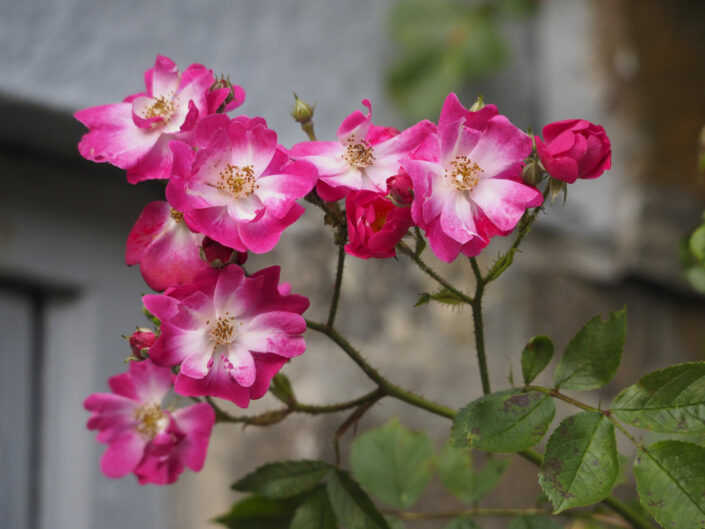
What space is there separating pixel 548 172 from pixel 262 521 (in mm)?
370

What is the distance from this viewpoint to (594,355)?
1.75 ft

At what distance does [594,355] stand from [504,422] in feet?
0.31

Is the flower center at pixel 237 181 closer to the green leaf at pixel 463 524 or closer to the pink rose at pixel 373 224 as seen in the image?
the pink rose at pixel 373 224

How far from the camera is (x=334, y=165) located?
0.50 meters

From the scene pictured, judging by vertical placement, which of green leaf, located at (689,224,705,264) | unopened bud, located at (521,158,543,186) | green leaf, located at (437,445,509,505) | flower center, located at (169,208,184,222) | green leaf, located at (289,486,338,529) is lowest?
green leaf, located at (289,486,338,529)

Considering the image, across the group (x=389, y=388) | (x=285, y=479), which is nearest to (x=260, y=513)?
(x=285, y=479)

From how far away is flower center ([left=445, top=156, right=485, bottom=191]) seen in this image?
487mm

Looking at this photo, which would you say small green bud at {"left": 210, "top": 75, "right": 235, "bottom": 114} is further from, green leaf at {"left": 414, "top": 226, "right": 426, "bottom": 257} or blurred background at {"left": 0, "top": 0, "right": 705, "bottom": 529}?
blurred background at {"left": 0, "top": 0, "right": 705, "bottom": 529}

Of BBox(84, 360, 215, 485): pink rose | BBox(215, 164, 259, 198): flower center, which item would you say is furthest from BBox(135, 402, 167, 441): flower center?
BBox(215, 164, 259, 198): flower center

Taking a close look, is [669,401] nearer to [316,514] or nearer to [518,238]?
[518,238]

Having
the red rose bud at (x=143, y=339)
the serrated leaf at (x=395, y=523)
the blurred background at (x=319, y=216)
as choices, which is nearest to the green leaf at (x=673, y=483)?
the serrated leaf at (x=395, y=523)

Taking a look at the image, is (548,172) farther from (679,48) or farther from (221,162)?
(679,48)

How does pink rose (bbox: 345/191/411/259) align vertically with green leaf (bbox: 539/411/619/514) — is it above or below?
above

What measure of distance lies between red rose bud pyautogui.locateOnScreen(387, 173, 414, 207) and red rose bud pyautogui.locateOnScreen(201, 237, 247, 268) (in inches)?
3.9
